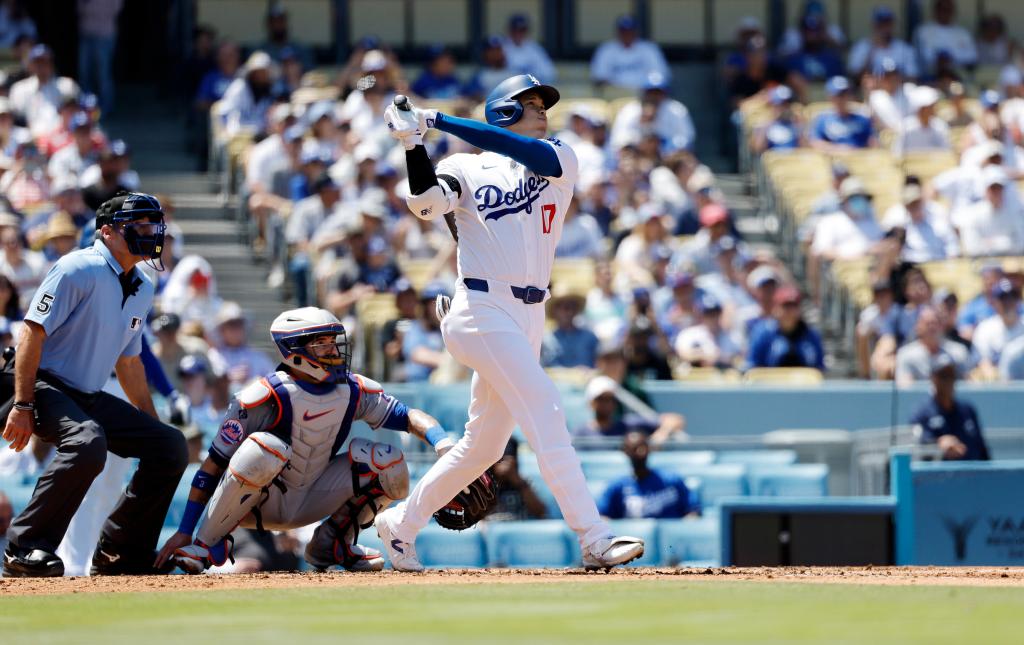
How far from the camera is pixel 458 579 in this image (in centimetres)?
754

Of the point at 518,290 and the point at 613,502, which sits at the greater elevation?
the point at 518,290

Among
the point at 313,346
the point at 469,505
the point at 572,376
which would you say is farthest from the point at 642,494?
the point at 313,346

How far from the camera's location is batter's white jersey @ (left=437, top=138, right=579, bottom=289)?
7348 millimetres

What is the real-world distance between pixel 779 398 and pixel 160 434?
6.20 meters

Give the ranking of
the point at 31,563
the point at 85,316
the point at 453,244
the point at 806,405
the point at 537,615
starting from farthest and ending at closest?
the point at 453,244
the point at 806,405
the point at 85,316
the point at 31,563
the point at 537,615

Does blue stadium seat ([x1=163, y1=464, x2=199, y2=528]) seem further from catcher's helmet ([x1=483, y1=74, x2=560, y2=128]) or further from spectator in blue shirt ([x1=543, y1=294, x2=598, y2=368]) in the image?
catcher's helmet ([x1=483, y1=74, x2=560, y2=128])

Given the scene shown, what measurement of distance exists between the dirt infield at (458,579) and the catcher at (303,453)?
0.26 metres

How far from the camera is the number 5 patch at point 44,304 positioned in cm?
779

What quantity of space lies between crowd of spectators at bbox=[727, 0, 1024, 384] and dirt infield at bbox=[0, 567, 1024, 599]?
479 cm

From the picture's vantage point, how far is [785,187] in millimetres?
17531

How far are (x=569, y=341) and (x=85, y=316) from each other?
19.8 ft

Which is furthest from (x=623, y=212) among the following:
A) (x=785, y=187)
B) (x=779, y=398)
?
(x=779, y=398)

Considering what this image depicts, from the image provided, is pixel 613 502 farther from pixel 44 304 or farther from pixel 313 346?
pixel 44 304

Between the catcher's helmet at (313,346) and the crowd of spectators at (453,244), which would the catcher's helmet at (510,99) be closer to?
the catcher's helmet at (313,346)
